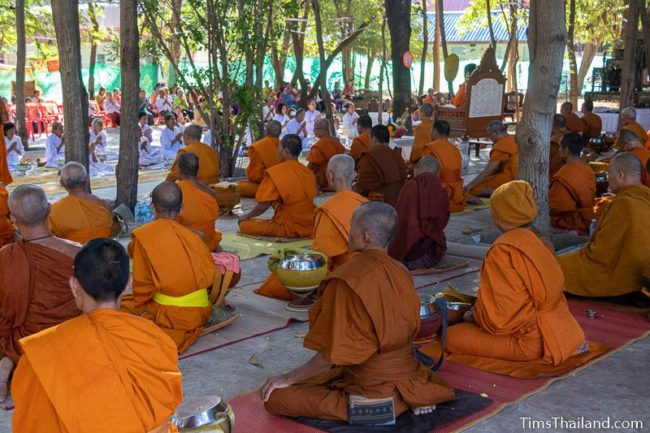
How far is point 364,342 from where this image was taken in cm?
440

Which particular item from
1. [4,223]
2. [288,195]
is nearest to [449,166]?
[288,195]

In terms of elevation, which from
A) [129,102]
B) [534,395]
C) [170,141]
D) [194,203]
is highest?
[129,102]

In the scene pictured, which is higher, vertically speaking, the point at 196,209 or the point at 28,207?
the point at 28,207

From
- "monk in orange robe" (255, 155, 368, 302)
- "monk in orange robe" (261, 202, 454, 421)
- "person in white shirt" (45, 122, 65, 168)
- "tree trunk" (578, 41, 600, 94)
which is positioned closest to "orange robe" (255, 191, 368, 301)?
"monk in orange robe" (255, 155, 368, 302)

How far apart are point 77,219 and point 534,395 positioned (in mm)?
4156

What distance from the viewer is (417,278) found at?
7.89 m

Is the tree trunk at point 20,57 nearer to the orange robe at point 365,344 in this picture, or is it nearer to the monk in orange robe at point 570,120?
the monk in orange robe at point 570,120

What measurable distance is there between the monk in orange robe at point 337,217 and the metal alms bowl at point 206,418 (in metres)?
2.82

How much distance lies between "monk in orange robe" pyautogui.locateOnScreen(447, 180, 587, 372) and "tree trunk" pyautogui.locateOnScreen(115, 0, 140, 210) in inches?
237

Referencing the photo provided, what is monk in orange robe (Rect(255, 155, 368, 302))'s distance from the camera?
677cm

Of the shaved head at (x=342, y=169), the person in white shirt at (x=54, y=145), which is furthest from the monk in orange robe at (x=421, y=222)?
the person in white shirt at (x=54, y=145)

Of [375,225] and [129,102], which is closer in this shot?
[375,225]

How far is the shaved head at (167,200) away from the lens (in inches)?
227

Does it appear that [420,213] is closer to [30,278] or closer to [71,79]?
[30,278]
